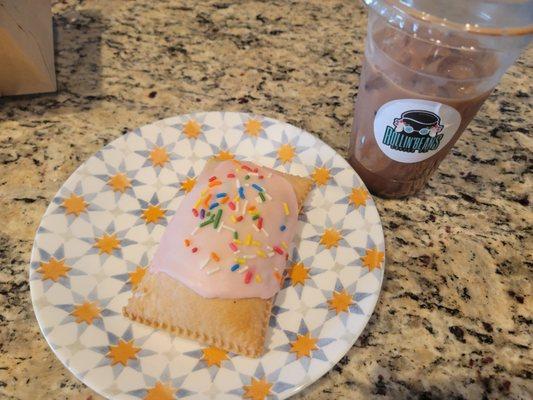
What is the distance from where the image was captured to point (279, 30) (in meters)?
1.28

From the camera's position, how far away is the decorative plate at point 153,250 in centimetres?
68

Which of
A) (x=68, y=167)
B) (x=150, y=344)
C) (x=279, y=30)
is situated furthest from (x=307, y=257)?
(x=279, y=30)

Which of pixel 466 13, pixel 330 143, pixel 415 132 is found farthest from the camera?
pixel 330 143

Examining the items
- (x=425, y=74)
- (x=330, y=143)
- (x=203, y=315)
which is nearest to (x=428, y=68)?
(x=425, y=74)

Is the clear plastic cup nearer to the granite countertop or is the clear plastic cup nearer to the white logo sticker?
the white logo sticker

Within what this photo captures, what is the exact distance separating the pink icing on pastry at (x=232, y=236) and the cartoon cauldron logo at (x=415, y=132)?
0.21 metres

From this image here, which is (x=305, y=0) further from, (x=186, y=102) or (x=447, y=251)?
(x=447, y=251)

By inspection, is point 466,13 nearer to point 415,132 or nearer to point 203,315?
point 415,132

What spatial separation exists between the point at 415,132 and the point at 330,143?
294 mm

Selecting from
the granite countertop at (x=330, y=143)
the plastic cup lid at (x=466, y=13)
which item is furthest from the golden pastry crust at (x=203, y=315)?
the plastic cup lid at (x=466, y=13)

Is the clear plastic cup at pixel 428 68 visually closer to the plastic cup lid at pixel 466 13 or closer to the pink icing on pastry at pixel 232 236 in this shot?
the plastic cup lid at pixel 466 13

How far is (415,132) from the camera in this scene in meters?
0.77

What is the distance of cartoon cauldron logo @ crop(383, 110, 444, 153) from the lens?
0.75 m

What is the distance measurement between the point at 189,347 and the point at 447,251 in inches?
20.5
